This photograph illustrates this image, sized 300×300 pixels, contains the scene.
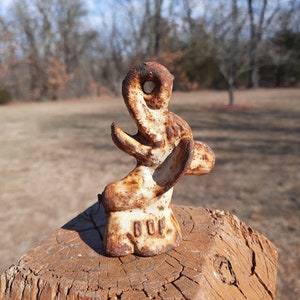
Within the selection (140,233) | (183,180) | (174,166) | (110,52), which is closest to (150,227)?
(140,233)

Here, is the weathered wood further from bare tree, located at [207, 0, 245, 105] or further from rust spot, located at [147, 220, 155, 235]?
bare tree, located at [207, 0, 245, 105]

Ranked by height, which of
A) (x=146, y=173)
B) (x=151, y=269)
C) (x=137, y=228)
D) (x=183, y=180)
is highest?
(x=146, y=173)

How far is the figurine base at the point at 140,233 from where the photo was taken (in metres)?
1.38

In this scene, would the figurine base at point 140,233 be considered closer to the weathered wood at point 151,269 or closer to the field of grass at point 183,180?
the weathered wood at point 151,269

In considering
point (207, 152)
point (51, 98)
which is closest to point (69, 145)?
point (207, 152)

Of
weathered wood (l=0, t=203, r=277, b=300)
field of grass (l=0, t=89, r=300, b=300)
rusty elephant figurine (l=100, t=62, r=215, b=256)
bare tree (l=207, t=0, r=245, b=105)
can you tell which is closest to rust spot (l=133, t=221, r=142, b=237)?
rusty elephant figurine (l=100, t=62, r=215, b=256)

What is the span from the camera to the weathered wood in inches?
47.0

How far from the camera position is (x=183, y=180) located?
472 centimetres

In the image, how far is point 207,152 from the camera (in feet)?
5.01

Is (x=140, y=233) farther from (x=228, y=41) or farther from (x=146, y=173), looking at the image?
(x=228, y=41)

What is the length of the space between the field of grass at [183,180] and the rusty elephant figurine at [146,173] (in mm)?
1569

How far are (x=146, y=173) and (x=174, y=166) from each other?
172mm

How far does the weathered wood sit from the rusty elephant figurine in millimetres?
81

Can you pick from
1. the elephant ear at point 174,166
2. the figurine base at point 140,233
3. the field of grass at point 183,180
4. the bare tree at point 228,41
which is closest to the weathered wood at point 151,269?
the figurine base at point 140,233
